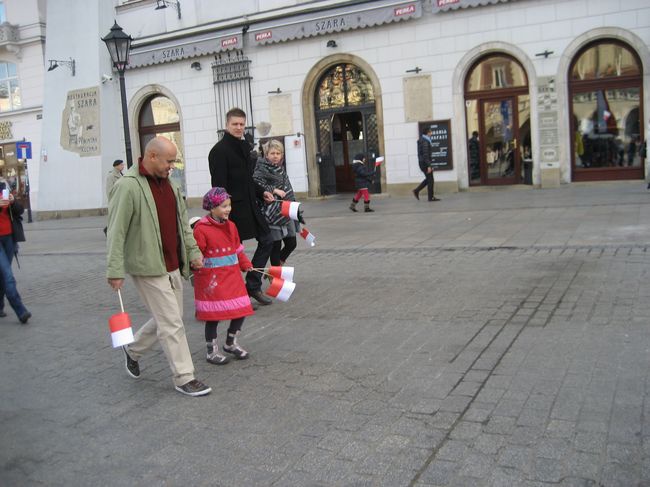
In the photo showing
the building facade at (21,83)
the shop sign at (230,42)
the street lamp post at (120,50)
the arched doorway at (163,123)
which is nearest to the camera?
the street lamp post at (120,50)

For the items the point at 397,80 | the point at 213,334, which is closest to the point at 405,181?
the point at 397,80

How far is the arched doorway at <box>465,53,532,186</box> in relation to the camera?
723 inches

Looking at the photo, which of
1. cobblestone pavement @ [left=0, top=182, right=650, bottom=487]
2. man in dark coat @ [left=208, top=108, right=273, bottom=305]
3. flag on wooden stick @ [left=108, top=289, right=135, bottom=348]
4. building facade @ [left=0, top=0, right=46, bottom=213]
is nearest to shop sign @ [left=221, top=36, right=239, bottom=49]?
building facade @ [left=0, top=0, right=46, bottom=213]

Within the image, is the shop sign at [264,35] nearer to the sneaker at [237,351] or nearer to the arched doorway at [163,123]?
the arched doorway at [163,123]

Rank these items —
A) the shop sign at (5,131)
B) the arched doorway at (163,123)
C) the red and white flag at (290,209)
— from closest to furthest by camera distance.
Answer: the red and white flag at (290,209) → the arched doorway at (163,123) → the shop sign at (5,131)

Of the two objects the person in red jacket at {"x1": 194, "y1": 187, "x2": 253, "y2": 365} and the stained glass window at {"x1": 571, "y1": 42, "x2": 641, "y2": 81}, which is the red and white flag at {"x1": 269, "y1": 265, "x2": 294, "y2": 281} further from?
the stained glass window at {"x1": 571, "y1": 42, "x2": 641, "y2": 81}

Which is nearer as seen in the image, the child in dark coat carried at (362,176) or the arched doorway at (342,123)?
the child in dark coat carried at (362,176)

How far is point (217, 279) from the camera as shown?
521 centimetres

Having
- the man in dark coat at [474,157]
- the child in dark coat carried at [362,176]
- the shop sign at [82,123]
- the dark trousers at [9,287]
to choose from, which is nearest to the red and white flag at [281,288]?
the dark trousers at [9,287]

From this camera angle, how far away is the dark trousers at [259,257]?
7125mm

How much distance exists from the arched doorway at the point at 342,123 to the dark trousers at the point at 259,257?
13364 mm

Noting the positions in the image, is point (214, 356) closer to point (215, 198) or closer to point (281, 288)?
point (281, 288)

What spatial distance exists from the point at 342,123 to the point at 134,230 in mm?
17246

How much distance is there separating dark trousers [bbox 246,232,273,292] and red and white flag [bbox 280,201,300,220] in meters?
0.28
